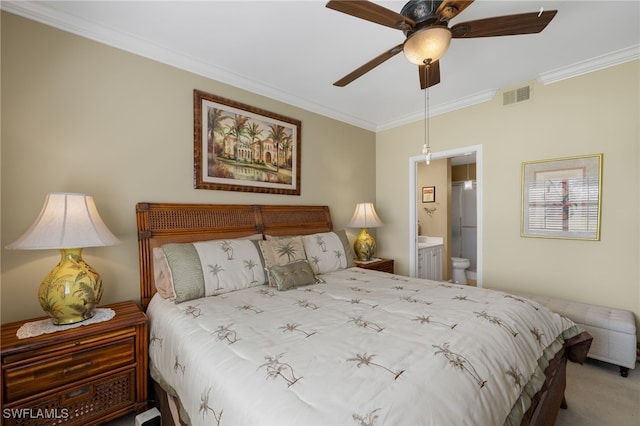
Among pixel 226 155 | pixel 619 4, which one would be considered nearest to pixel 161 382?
pixel 226 155

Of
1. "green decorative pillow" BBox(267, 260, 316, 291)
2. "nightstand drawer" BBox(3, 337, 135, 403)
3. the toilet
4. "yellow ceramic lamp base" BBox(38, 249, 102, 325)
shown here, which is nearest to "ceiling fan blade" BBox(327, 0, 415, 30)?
"green decorative pillow" BBox(267, 260, 316, 291)

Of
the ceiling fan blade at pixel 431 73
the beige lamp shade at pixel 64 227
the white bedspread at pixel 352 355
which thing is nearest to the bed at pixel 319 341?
the white bedspread at pixel 352 355

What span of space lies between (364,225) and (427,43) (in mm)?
2280

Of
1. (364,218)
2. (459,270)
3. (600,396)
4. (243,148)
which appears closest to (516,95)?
(364,218)

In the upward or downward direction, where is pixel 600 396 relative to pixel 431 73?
downward

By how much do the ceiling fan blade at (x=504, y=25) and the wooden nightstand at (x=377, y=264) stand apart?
2.43m

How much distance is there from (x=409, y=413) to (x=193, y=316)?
4.14ft

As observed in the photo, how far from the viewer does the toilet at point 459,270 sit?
503 centimetres

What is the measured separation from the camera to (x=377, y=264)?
3531mm

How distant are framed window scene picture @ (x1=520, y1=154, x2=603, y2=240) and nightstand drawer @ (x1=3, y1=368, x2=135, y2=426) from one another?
3.72 m

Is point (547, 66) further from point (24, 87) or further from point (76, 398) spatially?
point (76, 398)

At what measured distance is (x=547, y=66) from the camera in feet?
8.56

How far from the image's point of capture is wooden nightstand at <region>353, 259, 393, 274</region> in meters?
3.42

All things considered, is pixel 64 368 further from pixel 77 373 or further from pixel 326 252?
pixel 326 252
